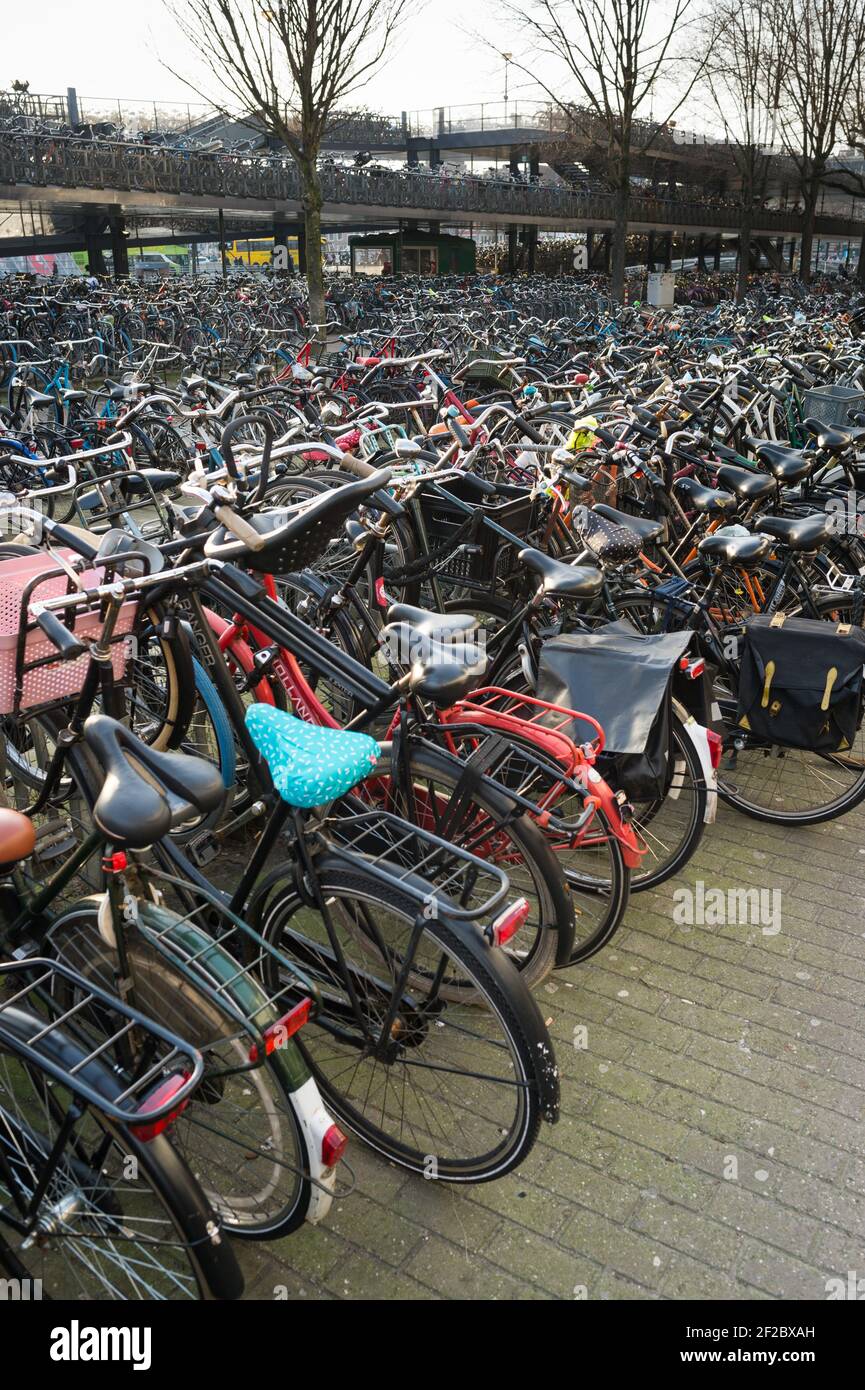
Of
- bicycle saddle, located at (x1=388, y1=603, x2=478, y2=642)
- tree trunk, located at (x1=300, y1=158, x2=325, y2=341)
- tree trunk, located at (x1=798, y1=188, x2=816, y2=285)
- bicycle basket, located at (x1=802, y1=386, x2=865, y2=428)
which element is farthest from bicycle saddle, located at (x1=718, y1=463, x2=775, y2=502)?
tree trunk, located at (x1=798, y1=188, x2=816, y2=285)

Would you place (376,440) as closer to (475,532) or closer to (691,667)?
(475,532)

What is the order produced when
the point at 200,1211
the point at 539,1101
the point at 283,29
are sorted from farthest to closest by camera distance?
the point at 283,29
the point at 539,1101
the point at 200,1211

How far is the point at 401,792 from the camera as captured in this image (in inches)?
103

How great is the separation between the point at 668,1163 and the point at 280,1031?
1.07m

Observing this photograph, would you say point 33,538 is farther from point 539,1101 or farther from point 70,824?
point 539,1101

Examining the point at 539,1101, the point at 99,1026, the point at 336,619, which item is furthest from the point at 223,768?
the point at 539,1101

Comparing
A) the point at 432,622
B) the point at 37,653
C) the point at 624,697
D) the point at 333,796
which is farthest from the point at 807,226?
the point at 333,796

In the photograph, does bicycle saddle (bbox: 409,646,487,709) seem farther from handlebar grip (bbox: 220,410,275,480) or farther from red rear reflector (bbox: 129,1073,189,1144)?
red rear reflector (bbox: 129,1073,189,1144)

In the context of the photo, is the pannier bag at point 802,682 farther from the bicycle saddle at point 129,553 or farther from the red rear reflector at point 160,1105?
the red rear reflector at point 160,1105

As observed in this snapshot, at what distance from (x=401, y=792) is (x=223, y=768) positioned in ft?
2.83

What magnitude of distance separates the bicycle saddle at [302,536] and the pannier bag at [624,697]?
87 cm

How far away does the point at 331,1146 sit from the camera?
1958 mm

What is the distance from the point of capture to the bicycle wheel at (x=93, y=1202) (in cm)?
170

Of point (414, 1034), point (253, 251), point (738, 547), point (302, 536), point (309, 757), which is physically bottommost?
point (414, 1034)
